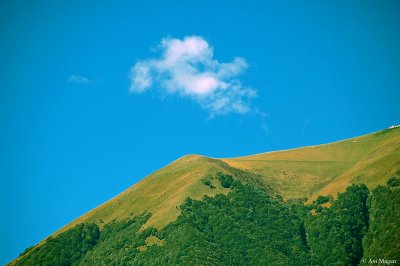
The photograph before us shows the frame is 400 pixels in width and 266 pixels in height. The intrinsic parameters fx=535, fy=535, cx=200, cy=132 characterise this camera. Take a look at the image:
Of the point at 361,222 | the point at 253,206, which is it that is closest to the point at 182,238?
the point at 253,206

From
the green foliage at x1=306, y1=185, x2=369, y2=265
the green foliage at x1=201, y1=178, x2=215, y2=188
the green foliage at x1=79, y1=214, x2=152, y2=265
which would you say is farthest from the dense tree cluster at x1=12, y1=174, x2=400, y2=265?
the green foliage at x1=201, y1=178, x2=215, y2=188

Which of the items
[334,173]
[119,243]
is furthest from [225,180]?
[119,243]

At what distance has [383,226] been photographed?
13588cm

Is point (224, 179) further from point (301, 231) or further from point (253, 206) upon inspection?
point (301, 231)

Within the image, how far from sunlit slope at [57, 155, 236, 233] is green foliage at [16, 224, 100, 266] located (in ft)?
22.4

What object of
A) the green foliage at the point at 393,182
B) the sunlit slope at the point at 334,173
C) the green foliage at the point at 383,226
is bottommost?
the green foliage at the point at 383,226

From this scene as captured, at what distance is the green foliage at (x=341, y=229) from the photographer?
136m

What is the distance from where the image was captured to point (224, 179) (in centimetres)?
17738

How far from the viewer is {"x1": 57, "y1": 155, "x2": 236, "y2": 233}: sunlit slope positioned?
16734cm

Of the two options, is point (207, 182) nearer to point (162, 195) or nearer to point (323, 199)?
point (162, 195)

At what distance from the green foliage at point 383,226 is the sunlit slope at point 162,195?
Result: 48079mm

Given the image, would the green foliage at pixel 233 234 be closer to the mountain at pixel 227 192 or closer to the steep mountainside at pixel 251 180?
the mountain at pixel 227 192

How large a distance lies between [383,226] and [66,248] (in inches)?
3667

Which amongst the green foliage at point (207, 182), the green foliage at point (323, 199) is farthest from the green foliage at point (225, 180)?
the green foliage at point (323, 199)
